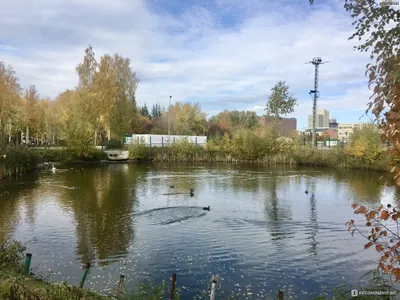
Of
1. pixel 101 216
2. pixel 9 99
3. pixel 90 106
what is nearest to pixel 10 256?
pixel 101 216

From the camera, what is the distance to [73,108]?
44.5 meters

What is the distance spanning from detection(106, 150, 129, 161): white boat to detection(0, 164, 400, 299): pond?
20117 millimetres

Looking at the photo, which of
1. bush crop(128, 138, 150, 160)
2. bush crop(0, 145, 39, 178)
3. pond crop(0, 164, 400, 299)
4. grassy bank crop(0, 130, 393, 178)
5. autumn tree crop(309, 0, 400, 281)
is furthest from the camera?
bush crop(128, 138, 150, 160)

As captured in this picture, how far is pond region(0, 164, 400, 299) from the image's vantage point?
667 cm

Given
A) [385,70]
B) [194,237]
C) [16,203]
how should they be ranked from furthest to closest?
[16,203]
[194,237]
[385,70]

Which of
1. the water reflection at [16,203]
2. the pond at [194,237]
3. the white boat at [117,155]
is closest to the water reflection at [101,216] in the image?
the pond at [194,237]

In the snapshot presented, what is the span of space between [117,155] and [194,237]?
29.6m

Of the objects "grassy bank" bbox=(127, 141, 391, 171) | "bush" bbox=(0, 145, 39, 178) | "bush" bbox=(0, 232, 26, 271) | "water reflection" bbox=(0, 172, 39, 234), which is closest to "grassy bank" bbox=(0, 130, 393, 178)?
"grassy bank" bbox=(127, 141, 391, 171)

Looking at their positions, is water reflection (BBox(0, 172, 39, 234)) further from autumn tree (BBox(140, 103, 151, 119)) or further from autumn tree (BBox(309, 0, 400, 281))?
autumn tree (BBox(140, 103, 151, 119))

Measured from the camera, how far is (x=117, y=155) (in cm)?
3744

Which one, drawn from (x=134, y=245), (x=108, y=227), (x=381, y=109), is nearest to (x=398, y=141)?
(x=381, y=109)

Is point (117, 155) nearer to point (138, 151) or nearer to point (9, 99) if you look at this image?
point (138, 151)

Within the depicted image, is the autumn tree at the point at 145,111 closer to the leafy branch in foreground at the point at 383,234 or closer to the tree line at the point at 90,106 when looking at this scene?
the tree line at the point at 90,106

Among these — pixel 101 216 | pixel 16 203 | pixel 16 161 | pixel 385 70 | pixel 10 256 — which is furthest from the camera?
pixel 16 161
